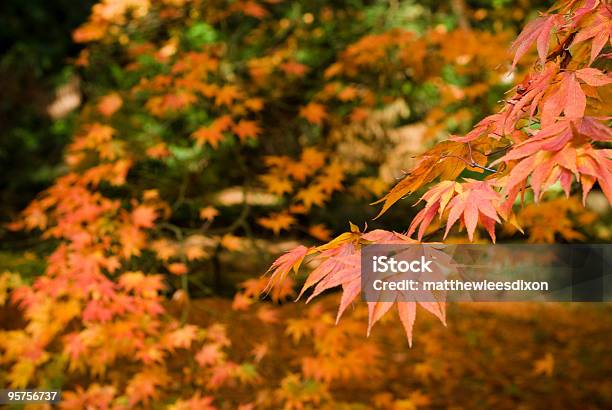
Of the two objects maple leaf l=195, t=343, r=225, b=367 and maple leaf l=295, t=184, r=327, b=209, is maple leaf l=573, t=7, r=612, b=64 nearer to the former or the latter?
maple leaf l=295, t=184, r=327, b=209

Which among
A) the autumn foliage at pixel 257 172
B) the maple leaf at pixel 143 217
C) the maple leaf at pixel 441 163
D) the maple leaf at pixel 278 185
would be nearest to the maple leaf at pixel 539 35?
the autumn foliage at pixel 257 172

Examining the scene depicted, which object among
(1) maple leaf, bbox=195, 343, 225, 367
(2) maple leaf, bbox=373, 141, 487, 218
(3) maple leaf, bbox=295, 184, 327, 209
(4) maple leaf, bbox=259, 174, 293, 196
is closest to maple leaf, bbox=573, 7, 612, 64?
(2) maple leaf, bbox=373, 141, 487, 218

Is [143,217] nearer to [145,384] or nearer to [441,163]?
[145,384]

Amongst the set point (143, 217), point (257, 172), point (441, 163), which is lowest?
point (441, 163)

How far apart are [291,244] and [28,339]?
227 cm

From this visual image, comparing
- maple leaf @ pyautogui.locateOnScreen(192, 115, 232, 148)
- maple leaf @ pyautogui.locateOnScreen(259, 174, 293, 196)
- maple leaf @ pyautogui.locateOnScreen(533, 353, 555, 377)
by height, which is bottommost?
maple leaf @ pyautogui.locateOnScreen(533, 353, 555, 377)

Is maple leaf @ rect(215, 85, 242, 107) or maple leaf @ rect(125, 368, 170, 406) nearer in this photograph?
maple leaf @ rect(125, 368, 170, 406)

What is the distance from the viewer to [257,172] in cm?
503

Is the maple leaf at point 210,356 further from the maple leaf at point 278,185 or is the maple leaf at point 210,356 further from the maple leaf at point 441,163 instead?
the maple leaf at point 441,163

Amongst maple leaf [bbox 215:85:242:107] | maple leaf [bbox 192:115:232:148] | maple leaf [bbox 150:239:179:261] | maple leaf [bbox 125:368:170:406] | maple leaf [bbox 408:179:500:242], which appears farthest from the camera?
maple leaf [bbox 215:85:242:107]

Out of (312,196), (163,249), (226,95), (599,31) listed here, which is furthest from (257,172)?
(599,31)

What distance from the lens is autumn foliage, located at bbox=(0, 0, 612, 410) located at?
4.97 feet

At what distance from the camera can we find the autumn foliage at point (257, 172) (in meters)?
1.51

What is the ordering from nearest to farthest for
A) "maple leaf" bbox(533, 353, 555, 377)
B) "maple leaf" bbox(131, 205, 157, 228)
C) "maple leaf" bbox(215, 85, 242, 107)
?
"maple leaf" bbox(131, 205, 157, 228) < "maple leaf" bbox(215, 85, 242, 107) < "maple leaf" bbox(533, 353, 555, 377)
